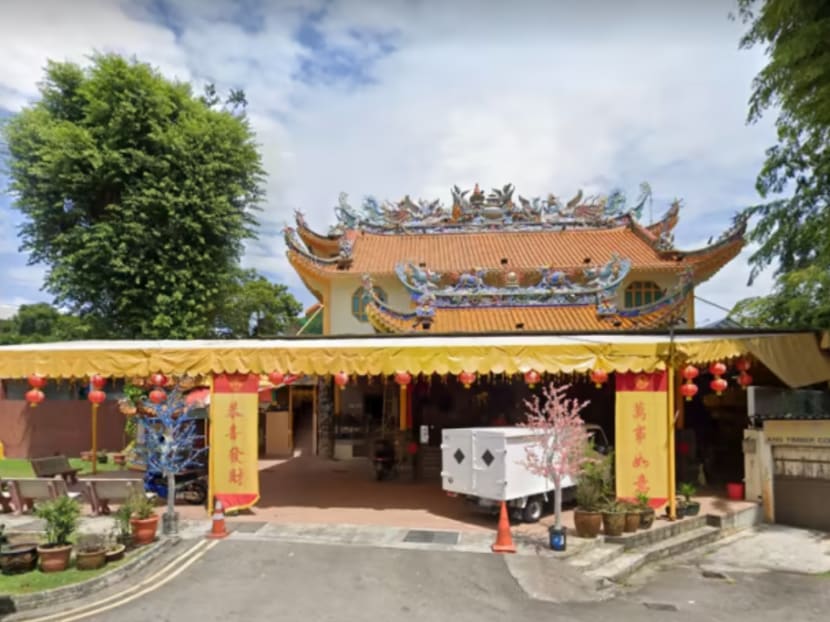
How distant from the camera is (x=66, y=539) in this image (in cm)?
842

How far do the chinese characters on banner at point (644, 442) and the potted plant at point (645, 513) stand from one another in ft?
1.34

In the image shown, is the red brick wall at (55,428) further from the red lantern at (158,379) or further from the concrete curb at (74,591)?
the concrete curb at (74,591)

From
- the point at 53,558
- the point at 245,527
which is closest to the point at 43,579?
the point at 53,558

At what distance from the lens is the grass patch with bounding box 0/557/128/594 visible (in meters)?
7.38

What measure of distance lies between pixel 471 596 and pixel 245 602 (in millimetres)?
2818

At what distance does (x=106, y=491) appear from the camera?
11.0 meters

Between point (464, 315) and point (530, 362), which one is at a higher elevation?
point (464, 315)

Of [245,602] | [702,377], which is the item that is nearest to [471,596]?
[245,602]

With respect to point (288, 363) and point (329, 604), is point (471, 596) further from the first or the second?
point (288, 363)

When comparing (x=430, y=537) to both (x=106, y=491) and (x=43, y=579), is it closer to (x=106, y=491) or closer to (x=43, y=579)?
(x=43, y=579)

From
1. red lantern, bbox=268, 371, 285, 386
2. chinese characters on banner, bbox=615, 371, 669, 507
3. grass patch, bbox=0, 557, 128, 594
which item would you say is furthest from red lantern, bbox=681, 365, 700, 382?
grass patch, bbox=0, 557, 128, 594

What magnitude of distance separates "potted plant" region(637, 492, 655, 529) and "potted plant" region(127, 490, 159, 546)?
8.12 m

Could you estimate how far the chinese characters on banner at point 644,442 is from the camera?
35.4 feet

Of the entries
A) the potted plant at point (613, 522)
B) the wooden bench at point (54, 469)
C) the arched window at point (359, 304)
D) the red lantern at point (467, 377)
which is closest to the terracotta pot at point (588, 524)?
the potted plant at point (613, 522)
